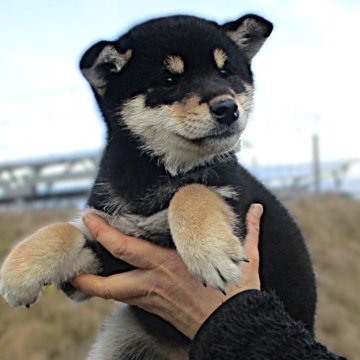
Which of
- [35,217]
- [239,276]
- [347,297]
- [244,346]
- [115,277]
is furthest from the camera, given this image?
[35,217]

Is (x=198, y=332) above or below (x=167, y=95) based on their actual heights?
below

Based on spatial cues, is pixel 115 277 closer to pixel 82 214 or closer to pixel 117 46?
pixel 82 214

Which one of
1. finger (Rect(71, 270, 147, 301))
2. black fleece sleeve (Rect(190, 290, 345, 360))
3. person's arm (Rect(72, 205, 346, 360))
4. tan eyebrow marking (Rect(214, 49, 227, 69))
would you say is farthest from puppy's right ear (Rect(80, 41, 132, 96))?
black fleece sleeve (Rect(190, 290, 345, 360))

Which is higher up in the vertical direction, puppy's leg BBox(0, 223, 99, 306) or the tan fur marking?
the tan fur marking

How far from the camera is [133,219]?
274 centimetres

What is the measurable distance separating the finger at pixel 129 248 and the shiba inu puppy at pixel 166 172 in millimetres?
79

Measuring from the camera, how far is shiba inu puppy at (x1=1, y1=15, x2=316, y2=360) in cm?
256

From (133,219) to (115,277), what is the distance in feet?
0.89

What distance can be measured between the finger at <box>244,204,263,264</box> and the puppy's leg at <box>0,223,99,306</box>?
2.46ft

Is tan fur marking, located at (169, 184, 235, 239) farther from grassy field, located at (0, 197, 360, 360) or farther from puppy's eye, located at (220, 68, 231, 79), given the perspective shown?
grassy field, located at (0, 197, 360, 360)

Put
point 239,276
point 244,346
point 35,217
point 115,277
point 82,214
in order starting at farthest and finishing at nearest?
point 35,217
point 82,214
point 115,277
point 239,276
point 244,346

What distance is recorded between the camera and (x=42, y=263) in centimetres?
257

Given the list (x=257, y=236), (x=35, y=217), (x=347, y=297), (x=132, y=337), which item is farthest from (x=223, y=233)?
(x=35, y=217)

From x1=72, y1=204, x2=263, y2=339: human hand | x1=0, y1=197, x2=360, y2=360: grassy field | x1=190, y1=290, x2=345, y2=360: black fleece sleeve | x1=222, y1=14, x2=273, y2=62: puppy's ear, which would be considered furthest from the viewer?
x1=0, y1=197, x2=360, y2=360: grassy field
